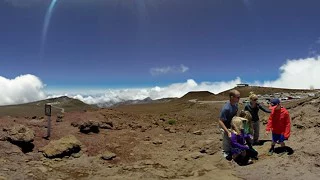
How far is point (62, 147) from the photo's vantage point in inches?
591

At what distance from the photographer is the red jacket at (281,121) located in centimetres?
1160

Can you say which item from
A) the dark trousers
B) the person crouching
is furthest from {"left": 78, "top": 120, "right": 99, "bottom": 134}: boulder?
the person crouching

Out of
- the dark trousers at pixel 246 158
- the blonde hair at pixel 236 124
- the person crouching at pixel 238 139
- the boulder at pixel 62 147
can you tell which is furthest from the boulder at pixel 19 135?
the blonde hair at pixel 236 124

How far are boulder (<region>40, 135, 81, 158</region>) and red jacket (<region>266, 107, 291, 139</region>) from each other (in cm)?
784

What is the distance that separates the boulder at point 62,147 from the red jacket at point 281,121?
7.84 m

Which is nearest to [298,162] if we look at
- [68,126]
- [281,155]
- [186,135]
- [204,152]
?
[281,155]

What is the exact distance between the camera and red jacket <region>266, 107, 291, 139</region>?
11602 millimetres

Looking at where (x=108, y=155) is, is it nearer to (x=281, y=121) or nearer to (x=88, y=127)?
(x=88, y=127)

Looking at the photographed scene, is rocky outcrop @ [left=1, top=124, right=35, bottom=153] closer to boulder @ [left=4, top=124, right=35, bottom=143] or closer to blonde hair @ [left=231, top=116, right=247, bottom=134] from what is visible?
boulder @ [left=4, top=124, right=35, bottom=143]

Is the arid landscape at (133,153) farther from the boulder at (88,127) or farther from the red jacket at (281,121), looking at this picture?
the red jacket at (281,121)

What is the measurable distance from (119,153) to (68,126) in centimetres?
407

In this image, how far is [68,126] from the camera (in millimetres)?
18594

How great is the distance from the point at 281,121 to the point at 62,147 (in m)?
8.46

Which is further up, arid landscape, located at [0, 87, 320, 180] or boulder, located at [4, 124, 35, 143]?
boulder, located at [4, 124, 35, 143]
